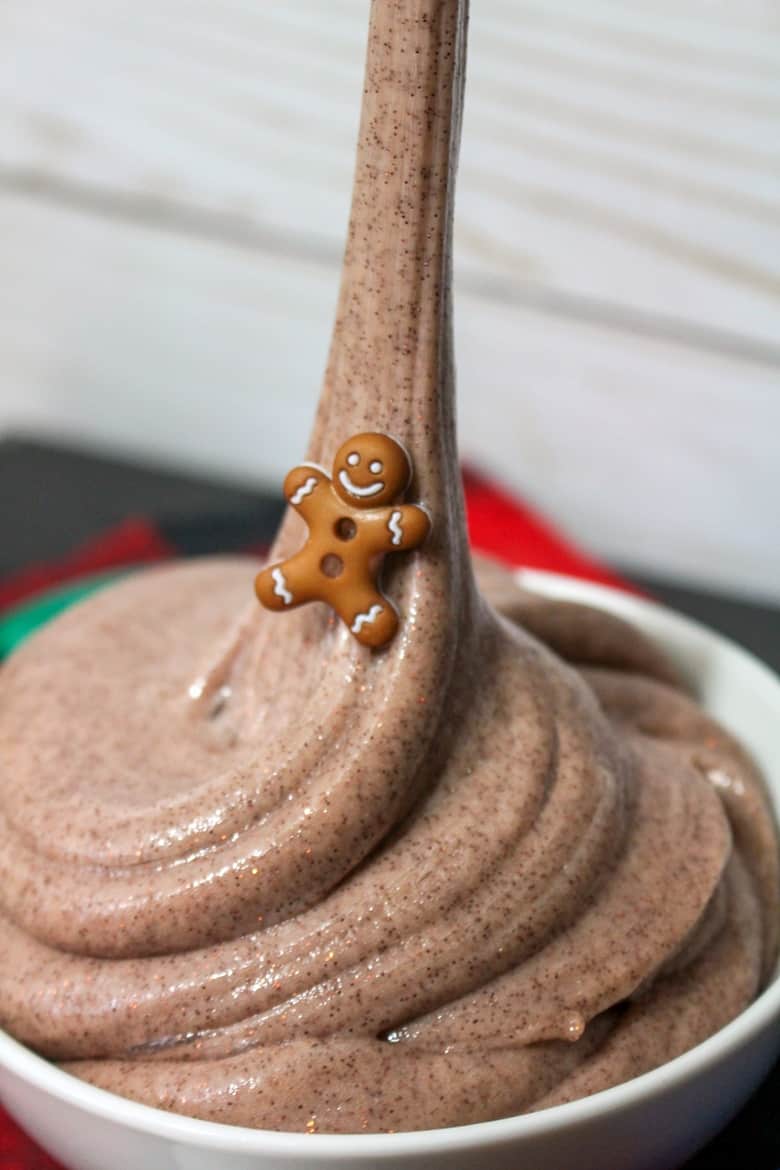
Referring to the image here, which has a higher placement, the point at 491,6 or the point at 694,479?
the point at 491,6

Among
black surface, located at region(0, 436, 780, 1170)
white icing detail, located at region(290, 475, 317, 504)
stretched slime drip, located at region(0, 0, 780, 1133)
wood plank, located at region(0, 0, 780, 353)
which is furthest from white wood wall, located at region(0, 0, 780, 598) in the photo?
white icing detail, located at region(290, 475, 317, 504)

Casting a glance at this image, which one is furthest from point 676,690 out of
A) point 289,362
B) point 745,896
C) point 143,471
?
point 143,471

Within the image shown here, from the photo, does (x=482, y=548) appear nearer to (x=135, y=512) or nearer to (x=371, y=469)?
(x=135, y=512)

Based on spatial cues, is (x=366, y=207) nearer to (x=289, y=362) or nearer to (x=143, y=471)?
(x=289, y=362)

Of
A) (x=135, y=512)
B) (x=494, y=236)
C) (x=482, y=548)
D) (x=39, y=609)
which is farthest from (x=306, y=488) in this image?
(x=135, y=512)

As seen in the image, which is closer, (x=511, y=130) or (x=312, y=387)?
(x=511, y=130)
